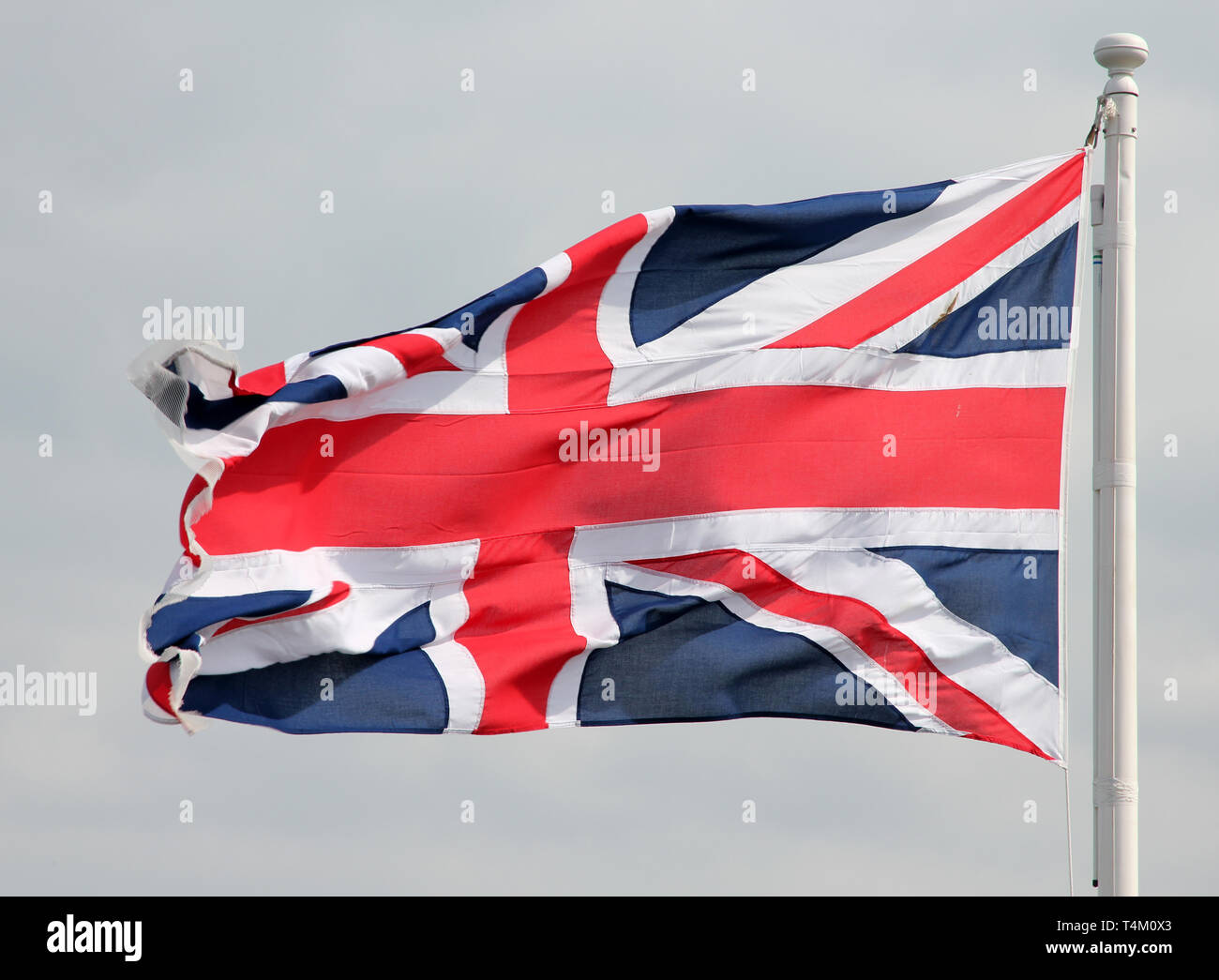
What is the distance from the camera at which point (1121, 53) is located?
518 inches

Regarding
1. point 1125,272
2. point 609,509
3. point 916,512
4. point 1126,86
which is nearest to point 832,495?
point 916,512

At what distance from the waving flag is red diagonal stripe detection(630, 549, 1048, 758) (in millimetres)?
21

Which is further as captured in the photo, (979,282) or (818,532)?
(979,282)

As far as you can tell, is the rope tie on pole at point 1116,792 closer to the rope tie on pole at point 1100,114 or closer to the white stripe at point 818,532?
the white stripe at point 818,532

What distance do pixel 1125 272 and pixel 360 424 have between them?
5.66m

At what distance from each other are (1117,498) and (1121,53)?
123 inches

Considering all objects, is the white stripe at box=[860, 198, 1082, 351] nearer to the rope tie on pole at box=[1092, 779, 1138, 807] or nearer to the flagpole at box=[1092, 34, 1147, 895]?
the flagpole at box=[1092, 34, 1147, 895]

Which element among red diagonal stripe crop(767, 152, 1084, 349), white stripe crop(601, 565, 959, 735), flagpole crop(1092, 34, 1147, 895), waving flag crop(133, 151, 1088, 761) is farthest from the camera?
red diagonal stripe crop(767, 152, 1084, 349)

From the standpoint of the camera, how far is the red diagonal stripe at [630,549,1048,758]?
13.3 metres

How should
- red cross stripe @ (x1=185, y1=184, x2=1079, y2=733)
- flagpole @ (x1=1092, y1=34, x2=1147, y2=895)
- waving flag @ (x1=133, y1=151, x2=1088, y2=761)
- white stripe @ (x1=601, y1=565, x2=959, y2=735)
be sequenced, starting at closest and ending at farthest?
flagpole @ (x1=1092, y1=34, x2=1147, y2=895), white stripe @ (x1=601, y1=565, x2=959, y2=735), waving flag @ (x1=133, y1=151, x2=1088, y2=761), red cross stripe @ (x1=185, y1=184, x2=1079, y2=733)

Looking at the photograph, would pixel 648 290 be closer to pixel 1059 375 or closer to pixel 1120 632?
pixel 1059 375

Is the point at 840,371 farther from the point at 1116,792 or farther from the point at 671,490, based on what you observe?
the point at 1116,792

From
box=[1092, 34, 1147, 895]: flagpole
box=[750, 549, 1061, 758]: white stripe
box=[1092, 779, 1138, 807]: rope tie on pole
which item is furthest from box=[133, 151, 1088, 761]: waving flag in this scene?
box=[1092, 779, 1138, 807]: rope tie on pole

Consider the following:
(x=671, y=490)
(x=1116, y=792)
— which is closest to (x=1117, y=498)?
(x=1116, y=792)
